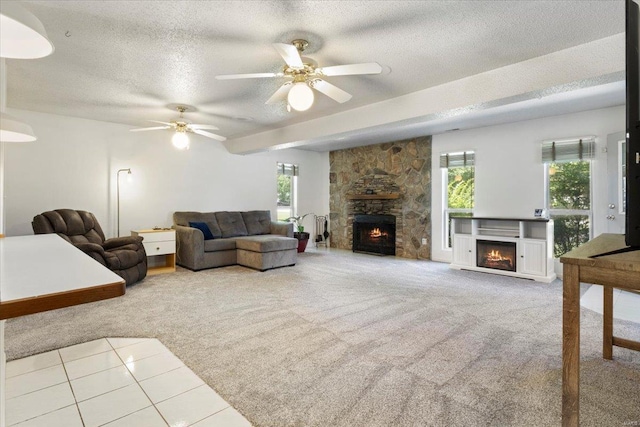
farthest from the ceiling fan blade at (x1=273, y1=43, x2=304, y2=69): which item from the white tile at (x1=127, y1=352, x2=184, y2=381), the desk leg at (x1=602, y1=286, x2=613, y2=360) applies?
the desk leg at (x1=602, y1=286, x2=613, y2=360)

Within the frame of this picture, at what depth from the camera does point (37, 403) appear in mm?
1780

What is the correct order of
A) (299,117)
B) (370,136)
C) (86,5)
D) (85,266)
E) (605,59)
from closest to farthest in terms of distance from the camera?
1. (85,266)
2. (86,5)
3. (605,59)
4. (299,117)
5. (370,136)

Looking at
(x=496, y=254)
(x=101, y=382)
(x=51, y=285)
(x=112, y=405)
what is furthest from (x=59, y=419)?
(x=496, y=254)

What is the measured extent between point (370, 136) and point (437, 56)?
335 cm

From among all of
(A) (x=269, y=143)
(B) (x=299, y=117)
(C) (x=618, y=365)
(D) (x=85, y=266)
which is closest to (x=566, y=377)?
(C) (x=618, y=365)

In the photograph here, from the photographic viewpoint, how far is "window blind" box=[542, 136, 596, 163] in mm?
4523

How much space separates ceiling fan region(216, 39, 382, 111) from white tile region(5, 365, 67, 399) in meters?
2.30

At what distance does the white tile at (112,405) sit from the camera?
1.66 metres

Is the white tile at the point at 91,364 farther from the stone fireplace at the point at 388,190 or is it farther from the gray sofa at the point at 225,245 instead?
the stone fireplace at the point at 388,190

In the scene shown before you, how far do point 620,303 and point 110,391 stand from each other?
15.5 ft

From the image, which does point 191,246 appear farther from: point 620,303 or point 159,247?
point 620,303

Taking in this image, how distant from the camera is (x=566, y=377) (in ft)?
4.22

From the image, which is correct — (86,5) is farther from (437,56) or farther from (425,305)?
(425,305)

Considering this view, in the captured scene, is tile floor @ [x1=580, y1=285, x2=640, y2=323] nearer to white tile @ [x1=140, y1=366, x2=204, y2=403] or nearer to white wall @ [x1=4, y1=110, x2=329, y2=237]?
white tile @ [x1=140, y1=366, x2=204, y2=403]
